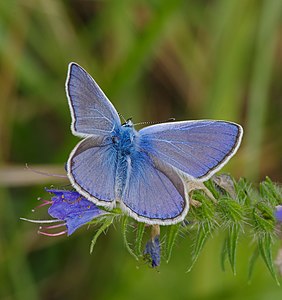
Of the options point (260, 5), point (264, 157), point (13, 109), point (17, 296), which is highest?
point (260, 5)

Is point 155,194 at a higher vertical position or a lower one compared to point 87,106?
lower

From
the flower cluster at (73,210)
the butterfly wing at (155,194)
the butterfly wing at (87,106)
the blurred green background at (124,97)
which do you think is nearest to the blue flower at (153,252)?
the flower cluster at (73,210)

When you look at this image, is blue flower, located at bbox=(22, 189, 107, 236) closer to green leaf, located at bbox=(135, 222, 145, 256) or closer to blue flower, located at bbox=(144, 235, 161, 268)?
green leaf, located at bbox=(135, 222, 145, 256)

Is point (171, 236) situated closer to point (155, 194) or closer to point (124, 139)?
point (155, 194)

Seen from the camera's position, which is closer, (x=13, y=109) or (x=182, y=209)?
(x=182, y=209)

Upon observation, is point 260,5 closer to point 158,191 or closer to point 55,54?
point 55,54

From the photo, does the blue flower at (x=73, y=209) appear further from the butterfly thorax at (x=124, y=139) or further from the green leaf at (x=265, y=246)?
the green leaf at (x=265, y=246)

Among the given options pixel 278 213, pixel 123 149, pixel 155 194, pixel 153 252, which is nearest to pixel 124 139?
pixel 123 149

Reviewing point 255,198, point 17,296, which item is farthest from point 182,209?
point 17,296
